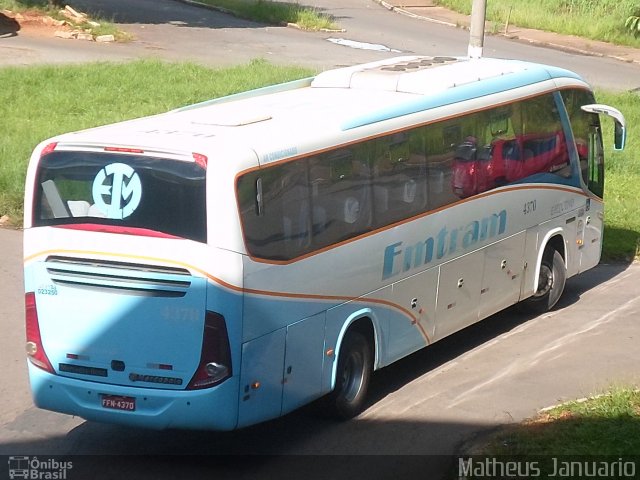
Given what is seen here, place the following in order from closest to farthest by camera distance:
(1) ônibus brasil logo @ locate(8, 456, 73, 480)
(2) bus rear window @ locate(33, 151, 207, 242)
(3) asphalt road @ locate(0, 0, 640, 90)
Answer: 1. (2) bus rear window @ locate(33, 151, 207, 242)
2. (1) ônibus brasil logo @ locate(8, 456, 73, 480)
3. (3) asphalt road @ locate(0, 0, 640, 90)

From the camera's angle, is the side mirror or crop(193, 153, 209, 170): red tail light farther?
the side mirror

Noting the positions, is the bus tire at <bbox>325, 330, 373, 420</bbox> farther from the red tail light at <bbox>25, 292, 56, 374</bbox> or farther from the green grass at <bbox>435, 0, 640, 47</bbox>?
the green grass at <bbox>435, 0, 640, 47</bbox>

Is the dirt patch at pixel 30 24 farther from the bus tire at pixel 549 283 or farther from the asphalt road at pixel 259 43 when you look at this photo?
the bus tire at pixel 549 283

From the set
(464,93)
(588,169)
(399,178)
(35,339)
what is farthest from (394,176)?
(588,169)

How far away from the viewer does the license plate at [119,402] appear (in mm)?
8547

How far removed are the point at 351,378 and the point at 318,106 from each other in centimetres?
245

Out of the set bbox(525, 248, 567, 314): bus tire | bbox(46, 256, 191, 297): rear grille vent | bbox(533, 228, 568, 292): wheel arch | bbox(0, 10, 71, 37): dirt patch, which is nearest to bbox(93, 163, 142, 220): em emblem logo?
bbox(46, 256, 191, 297): rear grille vent

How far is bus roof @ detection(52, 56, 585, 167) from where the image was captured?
887 cm

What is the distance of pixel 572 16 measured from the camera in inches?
1613

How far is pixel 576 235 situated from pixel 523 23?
2767 cm

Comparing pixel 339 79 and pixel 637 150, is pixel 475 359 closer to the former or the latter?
pixel 339 79

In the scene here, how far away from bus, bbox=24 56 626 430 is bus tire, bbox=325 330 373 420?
0.02 m

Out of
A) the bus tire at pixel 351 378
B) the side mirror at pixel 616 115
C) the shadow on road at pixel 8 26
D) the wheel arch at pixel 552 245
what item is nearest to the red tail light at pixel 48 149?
the bus tire at pixel 351 378

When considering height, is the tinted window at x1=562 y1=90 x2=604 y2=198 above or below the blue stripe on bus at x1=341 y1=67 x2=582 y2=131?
below
